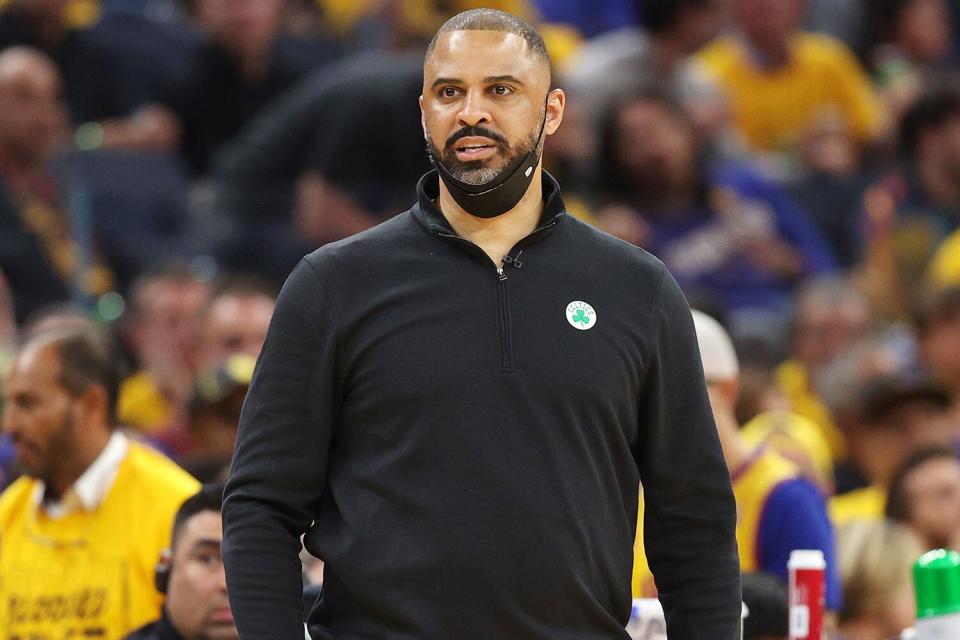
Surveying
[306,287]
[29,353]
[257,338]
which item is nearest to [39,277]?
[257,338]

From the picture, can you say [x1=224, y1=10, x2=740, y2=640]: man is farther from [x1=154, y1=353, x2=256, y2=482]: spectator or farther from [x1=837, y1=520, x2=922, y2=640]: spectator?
[x1=154, y1=353, x2=256, y2=482]: spectator

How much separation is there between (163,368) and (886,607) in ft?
11.3

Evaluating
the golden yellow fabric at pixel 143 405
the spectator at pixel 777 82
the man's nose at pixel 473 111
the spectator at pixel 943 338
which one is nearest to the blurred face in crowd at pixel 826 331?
the spectator at pixel 943 338

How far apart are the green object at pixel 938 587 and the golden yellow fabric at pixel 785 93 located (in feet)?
25.1

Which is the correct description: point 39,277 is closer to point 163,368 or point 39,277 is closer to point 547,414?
point 163,368

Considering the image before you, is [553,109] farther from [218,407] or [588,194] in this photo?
[588,194]

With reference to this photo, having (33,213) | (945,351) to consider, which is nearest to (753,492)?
(945,351)

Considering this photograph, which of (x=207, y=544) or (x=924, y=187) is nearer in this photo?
(x=207, y=544)

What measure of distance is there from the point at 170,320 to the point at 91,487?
2900 millimetres

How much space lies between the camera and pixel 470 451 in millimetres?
3049

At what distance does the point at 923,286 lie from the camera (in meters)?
9.66

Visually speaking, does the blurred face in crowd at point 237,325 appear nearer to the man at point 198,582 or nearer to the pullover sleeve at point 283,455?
the man at point 198,582

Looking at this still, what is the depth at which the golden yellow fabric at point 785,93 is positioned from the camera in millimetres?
10891

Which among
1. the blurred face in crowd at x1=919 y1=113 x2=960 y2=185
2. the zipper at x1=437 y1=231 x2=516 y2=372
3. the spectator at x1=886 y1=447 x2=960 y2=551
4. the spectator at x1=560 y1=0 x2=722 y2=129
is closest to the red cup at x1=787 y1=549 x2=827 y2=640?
the zipper at x1=437 y1=231 x2=516 y2=372
